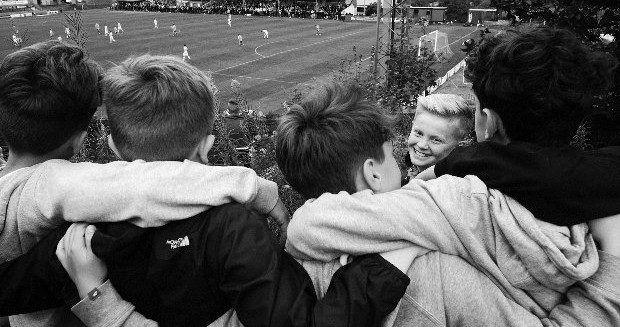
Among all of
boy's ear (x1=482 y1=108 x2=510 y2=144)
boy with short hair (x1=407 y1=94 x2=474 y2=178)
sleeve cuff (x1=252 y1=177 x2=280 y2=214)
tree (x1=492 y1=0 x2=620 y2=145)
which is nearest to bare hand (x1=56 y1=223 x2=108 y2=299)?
sleeve cuff (x1=252 y1=177 x2=280 y2=214)

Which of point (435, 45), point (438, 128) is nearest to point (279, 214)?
point (438, 128)

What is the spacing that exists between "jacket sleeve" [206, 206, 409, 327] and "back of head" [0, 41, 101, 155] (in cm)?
74

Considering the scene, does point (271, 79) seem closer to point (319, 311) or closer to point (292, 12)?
point (319, 311)

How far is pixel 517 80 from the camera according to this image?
1535 millimetres

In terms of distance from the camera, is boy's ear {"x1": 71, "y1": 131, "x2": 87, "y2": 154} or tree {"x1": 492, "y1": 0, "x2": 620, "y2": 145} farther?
tree {"x1": 492, "y1": 0, "x2": 620, "y2": 145}

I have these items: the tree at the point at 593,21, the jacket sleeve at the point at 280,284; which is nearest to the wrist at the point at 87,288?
the jacket sleeve at the point at 280,284

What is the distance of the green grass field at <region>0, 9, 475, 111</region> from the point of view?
21453mm

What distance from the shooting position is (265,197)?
1711 mm

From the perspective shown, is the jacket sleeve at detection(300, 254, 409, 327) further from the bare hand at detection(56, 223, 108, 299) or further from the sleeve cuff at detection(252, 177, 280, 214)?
the bare hand at detection(56, 223, 108, 299)

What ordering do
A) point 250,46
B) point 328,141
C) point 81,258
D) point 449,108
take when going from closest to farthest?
point 81,258
point 328,141
point 449,108
point 250,46

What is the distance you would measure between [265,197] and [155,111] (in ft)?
1.59

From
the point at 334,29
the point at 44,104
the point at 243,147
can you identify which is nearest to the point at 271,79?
the point at 243,147

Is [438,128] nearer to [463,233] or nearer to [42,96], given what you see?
[463,233]

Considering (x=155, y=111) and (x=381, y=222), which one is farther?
(x=155, y=111)
